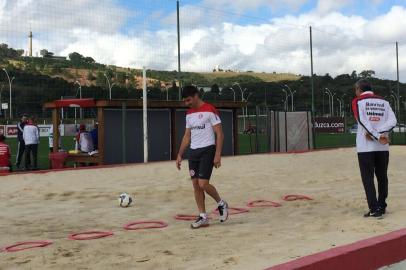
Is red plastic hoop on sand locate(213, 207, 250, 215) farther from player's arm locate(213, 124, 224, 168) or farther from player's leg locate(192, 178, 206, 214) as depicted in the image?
player's arm locate(213, 124, 224, 168)

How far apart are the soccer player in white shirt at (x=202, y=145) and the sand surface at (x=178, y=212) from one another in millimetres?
450

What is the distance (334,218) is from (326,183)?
420cm

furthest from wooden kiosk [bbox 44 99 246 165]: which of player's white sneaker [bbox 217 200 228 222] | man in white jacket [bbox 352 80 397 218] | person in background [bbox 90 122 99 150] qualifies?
man in white jacket [bbox 352 80 397 218]

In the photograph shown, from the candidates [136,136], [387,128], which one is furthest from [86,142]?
[387,128]

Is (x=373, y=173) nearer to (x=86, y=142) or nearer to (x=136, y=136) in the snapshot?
(x=136, y=136)

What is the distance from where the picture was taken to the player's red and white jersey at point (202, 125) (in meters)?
7.12

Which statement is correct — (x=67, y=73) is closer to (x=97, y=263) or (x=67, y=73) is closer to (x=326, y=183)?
(x=326, y=183)

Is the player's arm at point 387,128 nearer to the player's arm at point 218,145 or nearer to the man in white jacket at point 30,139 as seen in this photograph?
the player's arm at point 218,145

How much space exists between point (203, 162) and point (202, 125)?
46 centimetres

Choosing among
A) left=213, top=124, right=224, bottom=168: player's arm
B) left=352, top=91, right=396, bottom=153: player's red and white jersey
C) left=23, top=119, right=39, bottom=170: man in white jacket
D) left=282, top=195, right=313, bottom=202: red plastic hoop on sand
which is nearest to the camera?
left=213, top=124, right=224, bottom=168: player's arm

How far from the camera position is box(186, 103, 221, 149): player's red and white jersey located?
7125mm

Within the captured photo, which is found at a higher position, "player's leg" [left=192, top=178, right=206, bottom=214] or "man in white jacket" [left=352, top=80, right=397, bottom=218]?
"man in white jacket" [left=352, top=80, right=397, bottom=218]

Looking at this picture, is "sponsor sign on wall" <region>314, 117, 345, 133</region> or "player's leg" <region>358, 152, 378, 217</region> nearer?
"player's leg" <region>358, 152, 378, 217</region>

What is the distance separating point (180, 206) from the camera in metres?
9.09
